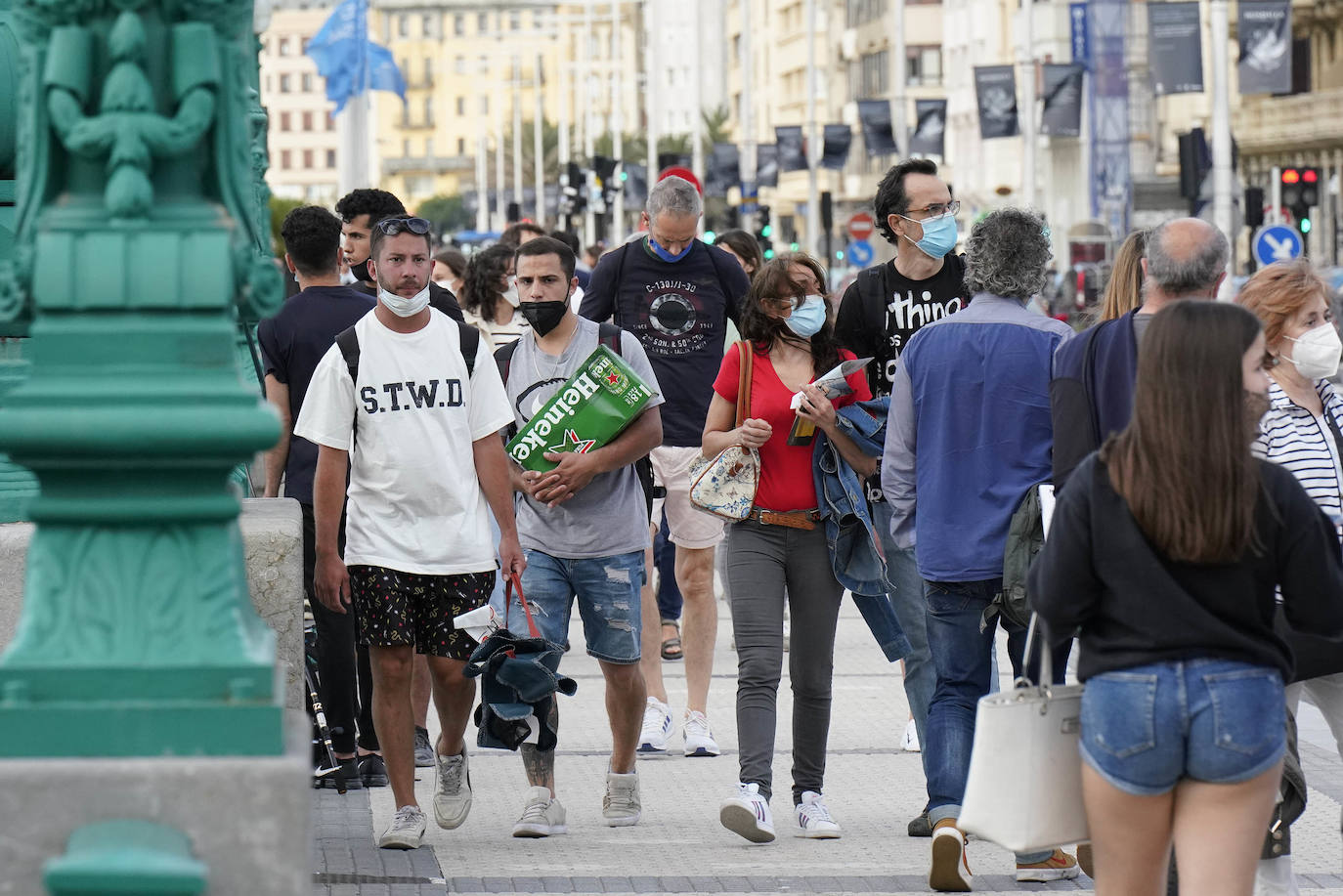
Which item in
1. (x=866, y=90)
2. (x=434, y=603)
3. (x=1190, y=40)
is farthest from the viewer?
(x=866, y=90)

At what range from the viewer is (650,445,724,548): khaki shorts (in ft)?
32.8

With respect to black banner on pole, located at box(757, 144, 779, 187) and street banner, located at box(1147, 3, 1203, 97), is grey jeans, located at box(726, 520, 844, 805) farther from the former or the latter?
black banner on pole, located at box(757, 144, 779, 187)

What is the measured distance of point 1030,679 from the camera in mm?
5027

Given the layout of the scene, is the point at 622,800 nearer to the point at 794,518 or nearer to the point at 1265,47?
the point at 794,518

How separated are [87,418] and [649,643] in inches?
239

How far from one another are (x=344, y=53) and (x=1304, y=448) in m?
26.6

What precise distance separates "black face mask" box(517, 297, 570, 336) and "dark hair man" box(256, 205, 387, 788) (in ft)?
2.82

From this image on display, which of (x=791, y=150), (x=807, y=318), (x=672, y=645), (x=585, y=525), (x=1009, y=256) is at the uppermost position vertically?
(x=791, y=150)

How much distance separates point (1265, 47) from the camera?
3375 centimetres

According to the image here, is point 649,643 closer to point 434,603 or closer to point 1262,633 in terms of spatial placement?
point 434,603

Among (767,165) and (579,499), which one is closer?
(579,499)

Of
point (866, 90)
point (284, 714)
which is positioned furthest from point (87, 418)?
point (866, 90)

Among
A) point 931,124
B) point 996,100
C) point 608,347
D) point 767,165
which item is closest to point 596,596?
point 608,347

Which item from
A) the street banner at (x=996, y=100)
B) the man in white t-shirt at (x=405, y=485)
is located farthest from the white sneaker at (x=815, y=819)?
the street banner at (x=996, y=100)
